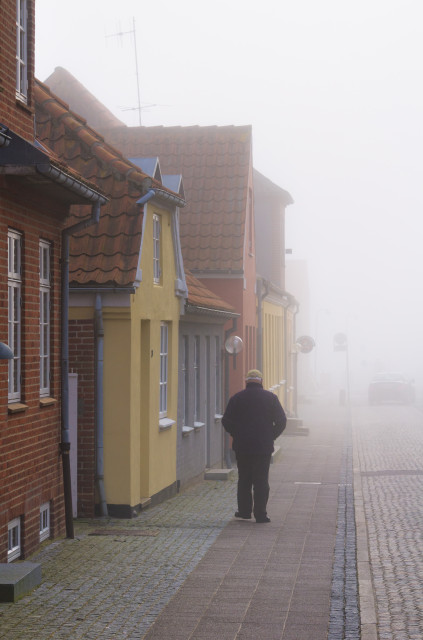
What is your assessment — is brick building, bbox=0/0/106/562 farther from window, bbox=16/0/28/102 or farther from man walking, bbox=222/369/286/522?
man walking, bbox=222/369/286/522

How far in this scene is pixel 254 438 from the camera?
13938 mm

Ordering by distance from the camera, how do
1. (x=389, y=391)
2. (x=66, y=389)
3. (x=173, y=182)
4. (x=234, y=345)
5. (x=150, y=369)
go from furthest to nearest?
(x=389, y=391) < (x=234, y=345) < (x=173, y=182) < (x=150, y=369) < (x=66, y=389)

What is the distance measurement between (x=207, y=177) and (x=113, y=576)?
17.9 metres

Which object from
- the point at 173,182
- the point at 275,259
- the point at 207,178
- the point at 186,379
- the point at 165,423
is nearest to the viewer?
the point at 165,423

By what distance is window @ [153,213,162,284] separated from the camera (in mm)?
16047

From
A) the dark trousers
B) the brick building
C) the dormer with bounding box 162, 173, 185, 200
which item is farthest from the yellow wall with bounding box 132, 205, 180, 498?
the brick building

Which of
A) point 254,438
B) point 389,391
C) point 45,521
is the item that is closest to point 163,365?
point 254,438

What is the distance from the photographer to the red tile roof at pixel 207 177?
82.8 feet

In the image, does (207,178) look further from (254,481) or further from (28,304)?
(28,304)

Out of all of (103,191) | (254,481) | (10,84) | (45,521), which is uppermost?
(10,84)

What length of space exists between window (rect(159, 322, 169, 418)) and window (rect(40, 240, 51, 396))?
442 centimetres

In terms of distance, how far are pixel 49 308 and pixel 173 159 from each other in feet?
52.0

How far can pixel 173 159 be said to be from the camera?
2767 cm

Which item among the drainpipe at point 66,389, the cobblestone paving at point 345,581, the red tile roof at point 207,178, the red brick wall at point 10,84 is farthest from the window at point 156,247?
the red tile roof at point 207,178
